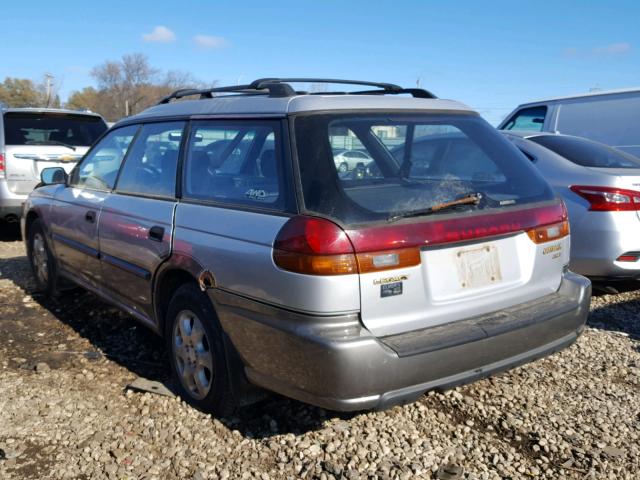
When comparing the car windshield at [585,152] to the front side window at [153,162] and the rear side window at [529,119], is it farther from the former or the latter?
the front side window at [153,162]

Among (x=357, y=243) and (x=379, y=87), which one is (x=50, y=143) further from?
(x=357, y=243)

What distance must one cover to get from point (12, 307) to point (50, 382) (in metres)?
1.89

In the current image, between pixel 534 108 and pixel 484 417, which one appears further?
pixel 534 108

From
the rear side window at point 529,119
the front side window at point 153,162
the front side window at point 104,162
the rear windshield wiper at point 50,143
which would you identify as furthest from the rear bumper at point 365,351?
the rear side window at point 529,119

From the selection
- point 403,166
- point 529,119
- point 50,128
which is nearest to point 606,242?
point 403,166

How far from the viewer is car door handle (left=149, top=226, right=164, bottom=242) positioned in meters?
3.47

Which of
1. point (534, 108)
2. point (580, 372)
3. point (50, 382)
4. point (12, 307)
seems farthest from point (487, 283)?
point (534, 108)

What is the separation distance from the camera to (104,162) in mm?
4621

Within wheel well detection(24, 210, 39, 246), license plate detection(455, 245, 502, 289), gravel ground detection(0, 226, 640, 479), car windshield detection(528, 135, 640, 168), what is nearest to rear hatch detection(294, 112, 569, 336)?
license plate detection(455, 245, 502, 289)

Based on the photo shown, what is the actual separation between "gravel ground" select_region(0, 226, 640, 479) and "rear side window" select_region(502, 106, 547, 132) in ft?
17.7

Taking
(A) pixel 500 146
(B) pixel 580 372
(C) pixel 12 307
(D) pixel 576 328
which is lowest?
(C) pixel 12 307

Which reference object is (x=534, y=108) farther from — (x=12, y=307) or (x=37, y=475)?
(x=37, y=475)

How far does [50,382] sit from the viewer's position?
3842 mm

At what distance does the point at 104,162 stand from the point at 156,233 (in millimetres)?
1415
